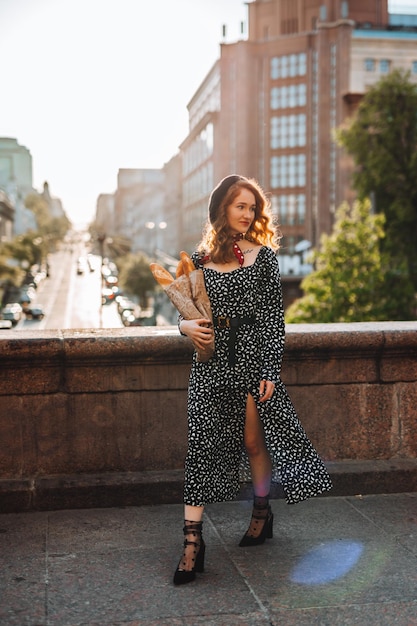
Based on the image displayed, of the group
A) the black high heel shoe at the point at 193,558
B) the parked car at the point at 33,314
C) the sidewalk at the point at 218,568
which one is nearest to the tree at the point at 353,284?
the parked car at the point at 33,314

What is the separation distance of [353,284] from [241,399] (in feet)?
119

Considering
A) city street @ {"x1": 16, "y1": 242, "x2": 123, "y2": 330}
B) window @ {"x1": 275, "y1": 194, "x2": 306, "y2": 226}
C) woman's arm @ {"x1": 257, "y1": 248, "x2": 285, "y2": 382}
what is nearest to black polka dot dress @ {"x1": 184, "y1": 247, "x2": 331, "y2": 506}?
woman's arm @ {"x1": 257, "y1": 248, "x2": 285, "y2": 382}

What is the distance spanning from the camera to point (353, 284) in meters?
39.6

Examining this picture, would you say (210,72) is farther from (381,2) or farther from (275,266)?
(275,266)

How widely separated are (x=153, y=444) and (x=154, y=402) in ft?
0.87

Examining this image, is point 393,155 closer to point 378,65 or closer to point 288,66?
point 378,65

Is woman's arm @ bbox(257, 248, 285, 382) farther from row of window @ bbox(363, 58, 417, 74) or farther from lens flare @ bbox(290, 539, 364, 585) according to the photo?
row of window @ bbox(363, 58, 417, 74)

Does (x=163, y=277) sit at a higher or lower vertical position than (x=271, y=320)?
higher

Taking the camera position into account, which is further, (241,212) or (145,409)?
(145,409)

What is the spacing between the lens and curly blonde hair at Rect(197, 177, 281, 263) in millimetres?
4000

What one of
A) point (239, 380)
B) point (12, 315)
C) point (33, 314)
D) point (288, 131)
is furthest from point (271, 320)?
point (288, 131)

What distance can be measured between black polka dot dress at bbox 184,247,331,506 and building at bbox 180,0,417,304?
233 ft

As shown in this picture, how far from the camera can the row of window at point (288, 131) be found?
79.6 meters

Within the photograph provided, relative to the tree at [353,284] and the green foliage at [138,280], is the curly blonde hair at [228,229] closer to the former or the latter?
the tree at [353,284]
